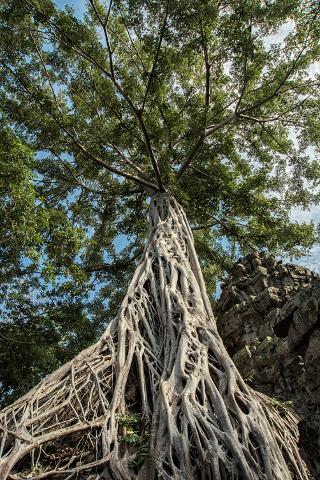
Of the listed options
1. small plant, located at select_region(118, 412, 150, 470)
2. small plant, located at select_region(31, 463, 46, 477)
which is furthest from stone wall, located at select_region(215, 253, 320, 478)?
small plant, located at select_region(31, 463, 46, 477)

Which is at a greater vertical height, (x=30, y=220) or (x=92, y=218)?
(x=92, y=218)

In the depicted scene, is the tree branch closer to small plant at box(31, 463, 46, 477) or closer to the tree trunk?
the tree trunk

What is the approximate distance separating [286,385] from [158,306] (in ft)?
5.61

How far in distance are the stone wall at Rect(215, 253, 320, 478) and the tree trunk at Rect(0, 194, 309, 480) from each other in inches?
17.1

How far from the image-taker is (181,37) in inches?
255

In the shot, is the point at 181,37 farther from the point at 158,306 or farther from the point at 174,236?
the point at 158,306

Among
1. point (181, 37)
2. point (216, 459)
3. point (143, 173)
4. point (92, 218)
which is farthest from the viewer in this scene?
point (92, 218)

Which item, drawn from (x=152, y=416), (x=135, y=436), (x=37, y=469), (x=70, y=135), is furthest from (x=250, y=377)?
(x=70, y=135)

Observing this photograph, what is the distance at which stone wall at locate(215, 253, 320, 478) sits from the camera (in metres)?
3.84

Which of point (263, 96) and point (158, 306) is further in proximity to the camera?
point (263, 96)

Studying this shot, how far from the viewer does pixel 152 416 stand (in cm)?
306

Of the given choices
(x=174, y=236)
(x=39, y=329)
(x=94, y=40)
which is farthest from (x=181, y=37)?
(x=39, y=329)

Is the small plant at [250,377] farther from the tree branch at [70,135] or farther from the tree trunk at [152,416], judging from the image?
the tree branch at [70,135]

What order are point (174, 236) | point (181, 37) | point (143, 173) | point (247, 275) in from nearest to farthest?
point (174, 236), point (181, 37), point (247, 275), point (143, 173)
